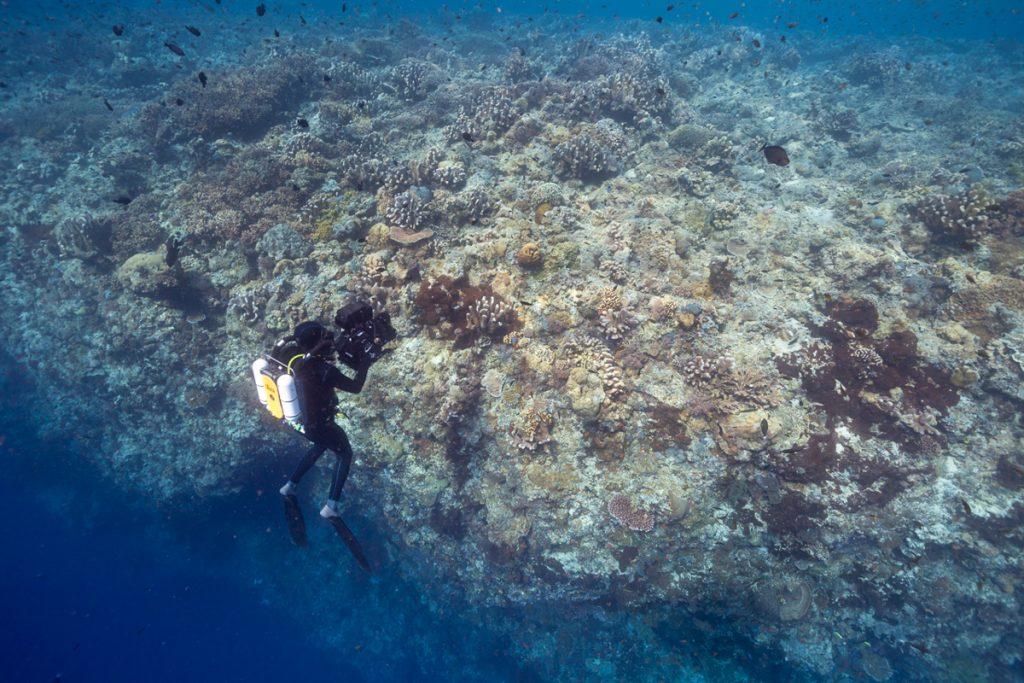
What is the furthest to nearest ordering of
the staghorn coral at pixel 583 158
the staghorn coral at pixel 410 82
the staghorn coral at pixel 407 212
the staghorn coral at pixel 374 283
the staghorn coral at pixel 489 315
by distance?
the staghorn coral at pixel 410 82
the staghorn coral at pixel 583 158
the staghorn coral at pixel 407 212
the staghorn coral at pixel 374 283
the staghorn coral at pixel 489 315

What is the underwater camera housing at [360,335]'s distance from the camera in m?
4.41

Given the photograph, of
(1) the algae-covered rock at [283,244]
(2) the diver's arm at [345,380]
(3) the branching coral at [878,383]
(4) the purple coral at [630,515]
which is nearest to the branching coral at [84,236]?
(1) the algae-covered rock at [283,244]

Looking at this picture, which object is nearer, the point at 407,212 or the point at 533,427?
the point at 533,427

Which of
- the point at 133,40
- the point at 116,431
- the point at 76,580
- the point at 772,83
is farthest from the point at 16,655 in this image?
the point at 772,83

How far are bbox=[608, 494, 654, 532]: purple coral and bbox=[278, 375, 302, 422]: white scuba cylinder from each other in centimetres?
477

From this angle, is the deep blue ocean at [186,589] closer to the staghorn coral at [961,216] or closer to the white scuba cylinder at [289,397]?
the white scuba cylinder at [289,397]

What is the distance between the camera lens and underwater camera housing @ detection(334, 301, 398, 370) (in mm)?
4406

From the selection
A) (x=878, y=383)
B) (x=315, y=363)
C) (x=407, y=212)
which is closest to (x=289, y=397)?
(x=315, y=363)

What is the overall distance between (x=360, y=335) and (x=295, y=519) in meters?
3.19

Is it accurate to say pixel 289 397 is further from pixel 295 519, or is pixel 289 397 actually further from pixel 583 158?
pixel 583 158

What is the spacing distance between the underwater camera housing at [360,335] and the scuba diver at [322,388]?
0.22ft

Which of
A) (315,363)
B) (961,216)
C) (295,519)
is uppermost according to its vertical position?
(961,216)

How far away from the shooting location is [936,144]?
13.2 meters

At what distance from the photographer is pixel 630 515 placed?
6.48m
